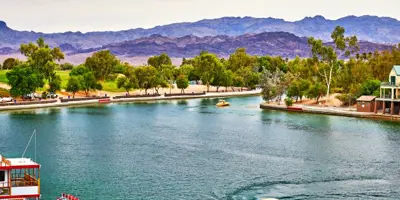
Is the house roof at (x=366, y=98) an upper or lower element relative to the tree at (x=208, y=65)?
lower

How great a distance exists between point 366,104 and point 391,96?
4574 mm

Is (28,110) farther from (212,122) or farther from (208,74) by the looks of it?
(208,74)

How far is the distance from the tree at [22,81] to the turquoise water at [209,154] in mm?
19241

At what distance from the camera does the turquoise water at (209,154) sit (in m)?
55.3

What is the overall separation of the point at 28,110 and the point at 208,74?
245ft

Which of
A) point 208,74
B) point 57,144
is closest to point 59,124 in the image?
point 57,144

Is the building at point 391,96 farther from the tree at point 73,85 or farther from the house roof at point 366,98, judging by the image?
the tree at point 73,85

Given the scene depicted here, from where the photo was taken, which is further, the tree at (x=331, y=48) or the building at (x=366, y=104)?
the tree at (x=331, y=48)

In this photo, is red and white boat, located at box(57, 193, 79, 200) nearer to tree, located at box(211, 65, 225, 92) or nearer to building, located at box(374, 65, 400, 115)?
building, located at box(374, 65, 400, 115)

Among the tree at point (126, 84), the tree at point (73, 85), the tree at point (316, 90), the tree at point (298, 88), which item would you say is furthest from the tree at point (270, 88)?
the tree at point (73, 85)

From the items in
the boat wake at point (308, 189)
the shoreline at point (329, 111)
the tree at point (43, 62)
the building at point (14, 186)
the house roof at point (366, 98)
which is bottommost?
the boat wake at point (308, 189)

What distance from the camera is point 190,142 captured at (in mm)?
81625

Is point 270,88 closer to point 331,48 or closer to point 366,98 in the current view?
point 331,48

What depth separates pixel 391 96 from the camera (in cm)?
11269
